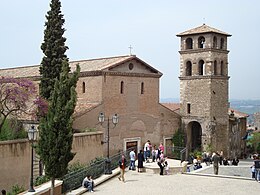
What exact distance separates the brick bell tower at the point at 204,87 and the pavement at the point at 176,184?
50.7ft

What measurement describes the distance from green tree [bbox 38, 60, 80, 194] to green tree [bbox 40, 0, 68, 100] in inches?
414

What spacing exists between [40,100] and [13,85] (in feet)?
6.22

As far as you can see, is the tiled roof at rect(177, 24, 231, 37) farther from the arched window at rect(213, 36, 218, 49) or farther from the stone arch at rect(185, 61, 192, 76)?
the stone arch at rect(185, 61, 192, 76)

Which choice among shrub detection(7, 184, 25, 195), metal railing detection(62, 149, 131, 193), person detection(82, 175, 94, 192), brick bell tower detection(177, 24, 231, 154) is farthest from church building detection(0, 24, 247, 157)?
shrub detection(7, 184, 25, 195)

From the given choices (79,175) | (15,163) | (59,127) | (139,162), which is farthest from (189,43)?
(59,127)

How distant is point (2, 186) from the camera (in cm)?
1905

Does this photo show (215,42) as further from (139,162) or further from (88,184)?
(88,184)

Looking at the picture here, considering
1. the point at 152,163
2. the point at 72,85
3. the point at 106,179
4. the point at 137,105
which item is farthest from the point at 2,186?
the point at 137,105

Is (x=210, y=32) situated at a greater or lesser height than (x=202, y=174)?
greater

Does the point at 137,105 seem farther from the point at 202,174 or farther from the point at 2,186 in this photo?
the point at 2,186

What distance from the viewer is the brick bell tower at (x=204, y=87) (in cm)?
3846

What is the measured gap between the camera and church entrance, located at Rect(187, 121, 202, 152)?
130 feet

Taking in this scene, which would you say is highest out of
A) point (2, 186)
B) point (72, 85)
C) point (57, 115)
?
point (72, 85)

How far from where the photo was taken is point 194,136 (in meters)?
41.1
